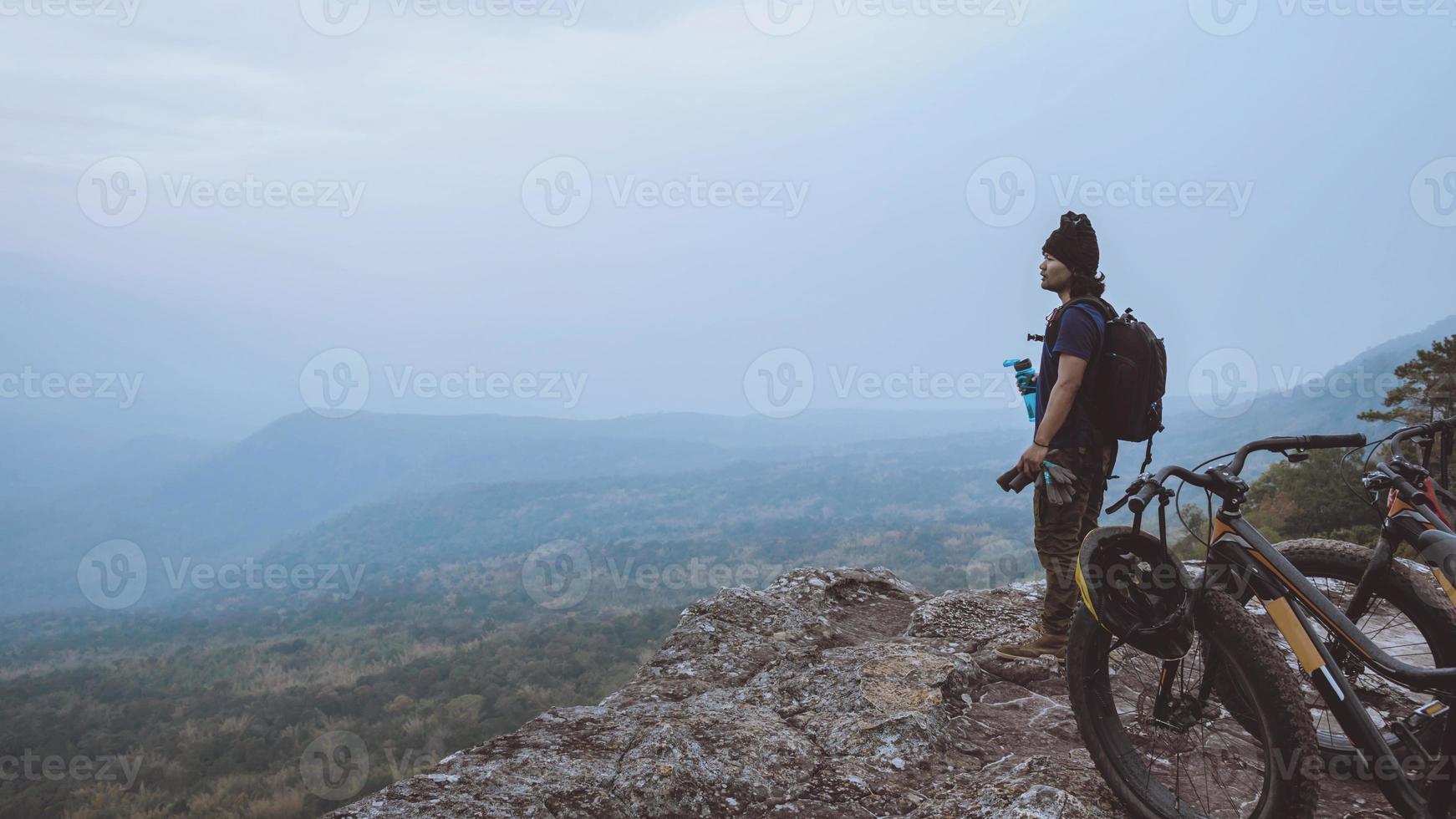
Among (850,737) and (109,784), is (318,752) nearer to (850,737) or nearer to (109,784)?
(109,784)

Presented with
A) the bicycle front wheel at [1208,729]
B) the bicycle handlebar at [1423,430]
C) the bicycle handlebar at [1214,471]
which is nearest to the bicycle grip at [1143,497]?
the bicycle handlebar at [1214,471]

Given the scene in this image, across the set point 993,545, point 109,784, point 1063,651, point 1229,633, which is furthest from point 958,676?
point 993,545

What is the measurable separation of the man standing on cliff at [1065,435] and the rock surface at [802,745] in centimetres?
45

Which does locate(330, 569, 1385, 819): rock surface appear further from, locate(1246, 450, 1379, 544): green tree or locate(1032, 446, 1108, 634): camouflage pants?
locate(1246, 450, 1379, 544): green tree

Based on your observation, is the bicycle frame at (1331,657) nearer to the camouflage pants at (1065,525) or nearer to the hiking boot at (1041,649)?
the camouflage pants at (1065,525)

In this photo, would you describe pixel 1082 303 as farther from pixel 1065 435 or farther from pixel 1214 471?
pixel 1214 471

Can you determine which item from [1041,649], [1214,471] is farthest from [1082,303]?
[1041,649]

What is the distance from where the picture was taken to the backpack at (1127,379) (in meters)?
5.10

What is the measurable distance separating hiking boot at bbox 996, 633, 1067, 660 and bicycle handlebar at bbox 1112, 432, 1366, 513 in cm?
296

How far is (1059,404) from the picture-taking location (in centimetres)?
511

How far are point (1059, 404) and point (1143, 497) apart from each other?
6.46 feet

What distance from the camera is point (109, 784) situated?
40188mm

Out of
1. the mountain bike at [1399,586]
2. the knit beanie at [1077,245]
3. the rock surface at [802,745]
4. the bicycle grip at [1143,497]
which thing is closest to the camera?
the bicycle grip at [1143,497]

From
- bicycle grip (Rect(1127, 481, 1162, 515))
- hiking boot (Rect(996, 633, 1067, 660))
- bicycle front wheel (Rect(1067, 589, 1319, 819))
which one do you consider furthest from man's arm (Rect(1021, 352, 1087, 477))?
bicycle grip (Rect(1127, 481, 1162, 515))
